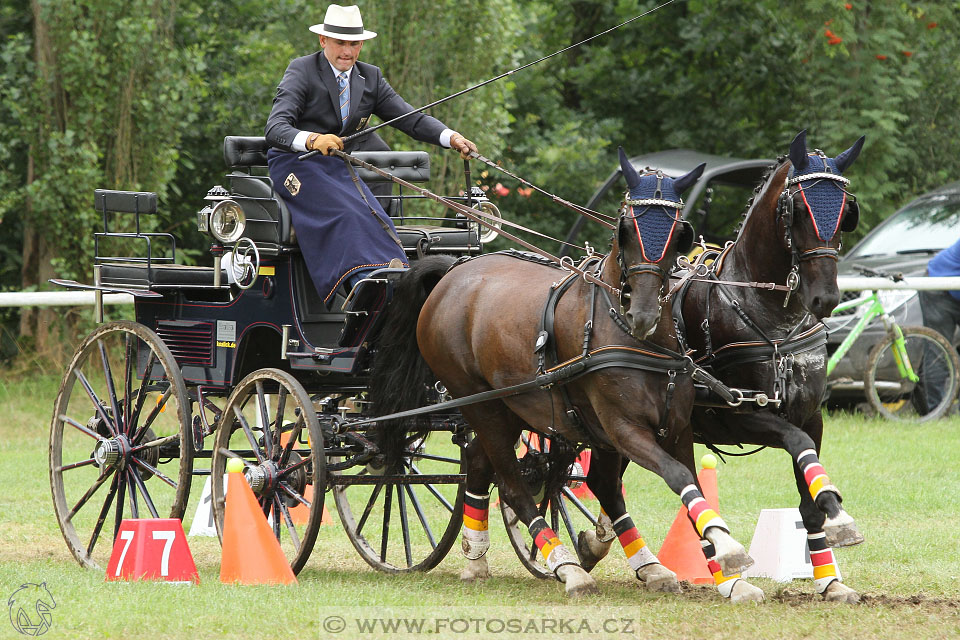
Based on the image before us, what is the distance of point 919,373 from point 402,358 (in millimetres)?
6544

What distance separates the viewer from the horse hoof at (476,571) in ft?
21.8

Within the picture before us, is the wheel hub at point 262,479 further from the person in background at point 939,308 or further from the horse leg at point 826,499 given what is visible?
the person in background at point 939,308

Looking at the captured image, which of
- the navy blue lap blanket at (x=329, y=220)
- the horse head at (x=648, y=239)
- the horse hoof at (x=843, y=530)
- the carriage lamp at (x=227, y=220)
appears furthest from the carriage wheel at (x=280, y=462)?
the horse hoof at (x=843, y=530)

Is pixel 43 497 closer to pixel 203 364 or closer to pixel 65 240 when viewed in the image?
pixel 203 364

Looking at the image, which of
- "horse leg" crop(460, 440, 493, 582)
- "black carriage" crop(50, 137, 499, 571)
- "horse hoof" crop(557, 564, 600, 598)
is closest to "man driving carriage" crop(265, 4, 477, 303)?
"black carriage" crop(50, 137, 499, 571)

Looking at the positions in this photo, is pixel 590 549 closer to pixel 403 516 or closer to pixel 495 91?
pixel 403 516

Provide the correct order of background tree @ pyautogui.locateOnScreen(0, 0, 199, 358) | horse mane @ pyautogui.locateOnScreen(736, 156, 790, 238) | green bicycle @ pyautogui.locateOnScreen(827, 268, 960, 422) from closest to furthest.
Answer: horse mane @ pyautogui.locateOnScreen(736, 156, 790, 238) < green bicycle @ pyautogui.locateOnScreen(827, 268, 960, 422) < background tree @ pyautogui.locateOnScreen(0, 0, 199, 358)

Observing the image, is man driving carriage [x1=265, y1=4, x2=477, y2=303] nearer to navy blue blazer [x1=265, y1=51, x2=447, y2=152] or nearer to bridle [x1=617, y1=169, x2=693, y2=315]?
navy blue blazer [x1=265, y1=51, x2=447, y2=152]

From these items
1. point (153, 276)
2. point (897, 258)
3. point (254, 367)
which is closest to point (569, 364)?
point (254, 367)

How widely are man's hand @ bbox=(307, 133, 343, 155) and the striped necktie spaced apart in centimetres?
52

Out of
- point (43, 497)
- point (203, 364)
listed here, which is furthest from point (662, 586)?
point (43, 497)

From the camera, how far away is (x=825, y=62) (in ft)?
46.6

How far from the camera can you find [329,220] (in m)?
6.71

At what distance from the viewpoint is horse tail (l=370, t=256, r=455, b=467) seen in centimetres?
670
